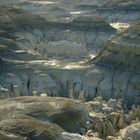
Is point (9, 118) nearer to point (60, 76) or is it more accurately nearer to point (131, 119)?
point (131, 119)

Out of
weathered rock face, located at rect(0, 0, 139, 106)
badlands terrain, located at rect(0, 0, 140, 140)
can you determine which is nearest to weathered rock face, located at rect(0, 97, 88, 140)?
badlands terrain, located at rect(0, 0, 140, 140)

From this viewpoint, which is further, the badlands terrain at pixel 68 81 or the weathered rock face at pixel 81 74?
the weathered rock face at pixel 81 74

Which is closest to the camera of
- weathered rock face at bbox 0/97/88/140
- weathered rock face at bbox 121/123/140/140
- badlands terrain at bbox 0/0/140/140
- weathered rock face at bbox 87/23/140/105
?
weathered rock face at bbox 0/97/88/140

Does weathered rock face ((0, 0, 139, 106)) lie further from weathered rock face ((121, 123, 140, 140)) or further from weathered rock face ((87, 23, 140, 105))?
weathered rock face ((121, 123, 140, 140))

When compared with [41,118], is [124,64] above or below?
below

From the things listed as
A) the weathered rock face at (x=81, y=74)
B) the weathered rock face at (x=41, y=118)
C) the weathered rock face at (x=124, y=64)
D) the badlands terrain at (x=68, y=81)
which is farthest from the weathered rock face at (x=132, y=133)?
the weathered rock face at (x=124, y=64)

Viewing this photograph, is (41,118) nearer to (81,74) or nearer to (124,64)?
(81,74)

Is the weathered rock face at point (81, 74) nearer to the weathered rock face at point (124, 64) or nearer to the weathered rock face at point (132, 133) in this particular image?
the weathered rock face at point (124, 64)

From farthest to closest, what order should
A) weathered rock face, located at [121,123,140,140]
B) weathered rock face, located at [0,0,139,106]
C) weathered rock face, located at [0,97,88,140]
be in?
weathered rock face, located at [0,0,139,106]
weathered rock face, located at [121,123,140,140]
weathered rock face, located at [0,97,88,140]

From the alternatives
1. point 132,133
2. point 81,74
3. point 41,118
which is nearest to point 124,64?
point 81,74
